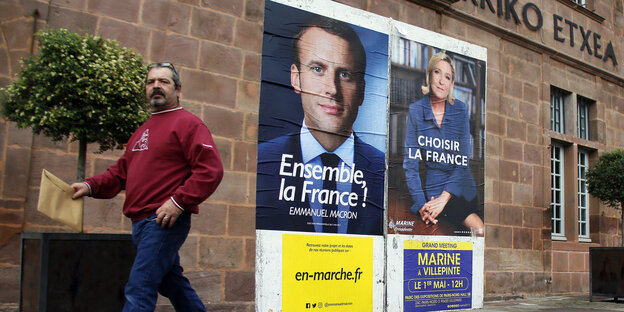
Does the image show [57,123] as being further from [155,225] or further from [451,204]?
[451,204]

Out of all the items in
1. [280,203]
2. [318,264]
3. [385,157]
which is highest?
[385,157]

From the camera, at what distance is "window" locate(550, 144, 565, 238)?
1187cm

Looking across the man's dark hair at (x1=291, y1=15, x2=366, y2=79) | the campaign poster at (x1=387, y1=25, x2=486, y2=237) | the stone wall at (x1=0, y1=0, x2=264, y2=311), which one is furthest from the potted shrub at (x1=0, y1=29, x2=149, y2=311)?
the campaign poster at (x1=387, y1=25, x2=486, y2=237)

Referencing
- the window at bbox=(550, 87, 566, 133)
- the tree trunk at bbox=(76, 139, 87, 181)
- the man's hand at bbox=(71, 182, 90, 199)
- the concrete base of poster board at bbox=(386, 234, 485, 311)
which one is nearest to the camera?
the man's hand at bbox=(71, 182, 90, 199)

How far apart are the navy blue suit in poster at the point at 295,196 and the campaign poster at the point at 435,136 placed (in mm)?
408

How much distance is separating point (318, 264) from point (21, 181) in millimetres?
3385

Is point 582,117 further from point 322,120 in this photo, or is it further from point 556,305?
point 322,120

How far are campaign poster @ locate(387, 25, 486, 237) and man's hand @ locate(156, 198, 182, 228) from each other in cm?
499

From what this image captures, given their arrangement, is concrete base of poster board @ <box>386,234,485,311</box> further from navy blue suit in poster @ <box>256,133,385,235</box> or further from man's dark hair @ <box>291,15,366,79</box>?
man's dark hair @ <box>291,15,366,79</box>

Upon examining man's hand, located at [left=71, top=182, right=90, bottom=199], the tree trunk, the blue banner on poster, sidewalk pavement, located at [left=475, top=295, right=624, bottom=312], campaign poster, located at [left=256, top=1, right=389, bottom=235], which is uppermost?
campaign poster, located at [left=256, top=1, right=389, bottom=235]

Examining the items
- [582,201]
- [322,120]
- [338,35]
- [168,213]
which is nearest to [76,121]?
[168,213]

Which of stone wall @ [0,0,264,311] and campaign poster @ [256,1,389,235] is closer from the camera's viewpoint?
stone wall @ [0,0,264,311]

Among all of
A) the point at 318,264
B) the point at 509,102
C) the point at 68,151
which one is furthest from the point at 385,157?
the point at 68,151

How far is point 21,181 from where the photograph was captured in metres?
5.74
